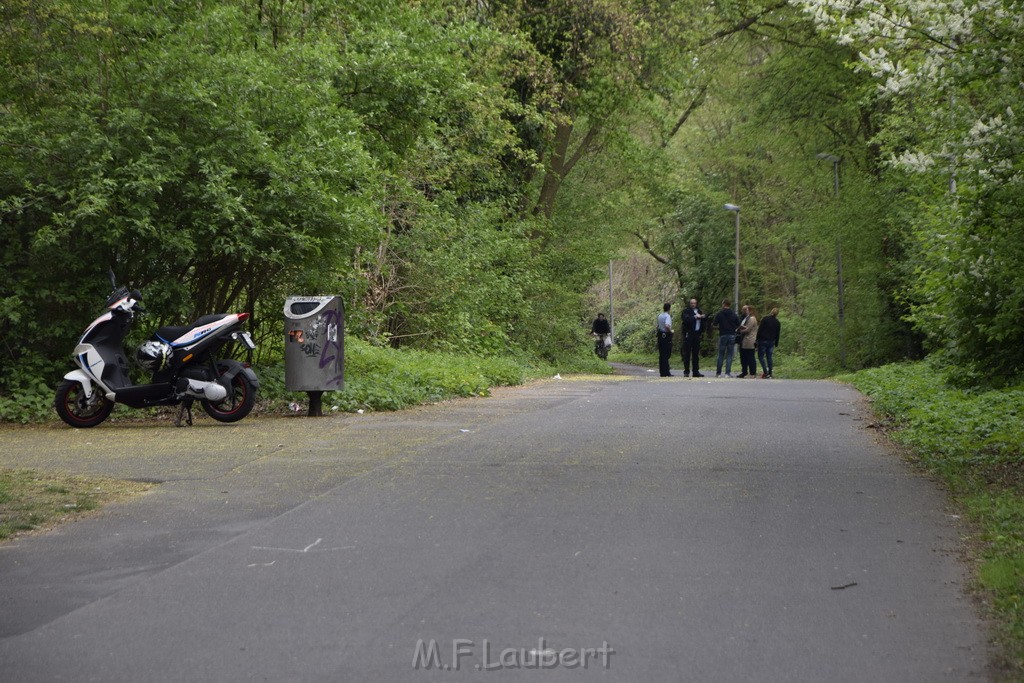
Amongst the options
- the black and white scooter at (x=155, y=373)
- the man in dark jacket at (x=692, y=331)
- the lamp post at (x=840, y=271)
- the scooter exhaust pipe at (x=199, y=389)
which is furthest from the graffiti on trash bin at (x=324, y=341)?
the lamp post at (x=840, y=271)

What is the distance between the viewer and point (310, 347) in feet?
47.6

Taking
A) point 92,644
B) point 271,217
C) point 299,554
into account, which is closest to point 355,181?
point 271,217

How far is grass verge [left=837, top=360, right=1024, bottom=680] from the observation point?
18.9 feet

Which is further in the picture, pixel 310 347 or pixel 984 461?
pixel 310 347

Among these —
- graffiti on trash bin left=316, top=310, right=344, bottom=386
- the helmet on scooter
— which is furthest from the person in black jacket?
the helmet on scooter

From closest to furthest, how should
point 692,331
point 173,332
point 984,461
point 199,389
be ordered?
point 984,461 < point 199,389 < point 173,332 < point 692,331

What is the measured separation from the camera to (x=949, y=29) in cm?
1062

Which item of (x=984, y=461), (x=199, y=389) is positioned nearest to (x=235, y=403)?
(x=199, y=389)

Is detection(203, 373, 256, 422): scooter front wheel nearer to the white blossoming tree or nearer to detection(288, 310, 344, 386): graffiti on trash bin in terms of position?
detection(288, 310, 344, 386): graffiti on trash bin

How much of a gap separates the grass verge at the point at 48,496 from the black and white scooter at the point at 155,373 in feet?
11.9

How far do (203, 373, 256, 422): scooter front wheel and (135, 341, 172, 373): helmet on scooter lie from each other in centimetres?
63

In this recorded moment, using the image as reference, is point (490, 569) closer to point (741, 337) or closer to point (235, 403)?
point (235, 403)

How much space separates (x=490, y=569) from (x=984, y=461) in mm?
6201

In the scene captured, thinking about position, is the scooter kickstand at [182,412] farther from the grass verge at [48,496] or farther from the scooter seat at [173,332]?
the grass verge at [48,496]
